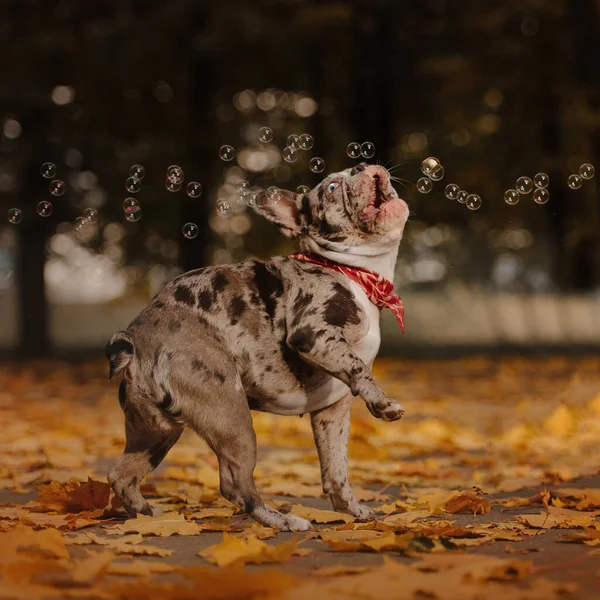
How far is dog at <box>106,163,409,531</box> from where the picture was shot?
15.1 feet

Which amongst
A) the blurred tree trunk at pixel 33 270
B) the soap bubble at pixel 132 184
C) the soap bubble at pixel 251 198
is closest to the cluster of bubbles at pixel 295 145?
the soap bubble at pixel 251 198

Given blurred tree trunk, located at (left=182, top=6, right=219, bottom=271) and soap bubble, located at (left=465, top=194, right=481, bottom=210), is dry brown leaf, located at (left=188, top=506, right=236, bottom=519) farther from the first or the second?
blurred tree trunk, located at (left=182, top=6, right=219, bottom=271)

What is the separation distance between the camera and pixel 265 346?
4.79 metres

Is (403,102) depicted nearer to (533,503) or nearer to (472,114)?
(472,114)

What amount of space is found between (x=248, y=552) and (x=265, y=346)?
3.93ft

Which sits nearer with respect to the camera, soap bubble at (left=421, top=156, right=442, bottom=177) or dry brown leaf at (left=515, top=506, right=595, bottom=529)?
dry brown leaf at (left=515, top=506, right=595, bottom=529)

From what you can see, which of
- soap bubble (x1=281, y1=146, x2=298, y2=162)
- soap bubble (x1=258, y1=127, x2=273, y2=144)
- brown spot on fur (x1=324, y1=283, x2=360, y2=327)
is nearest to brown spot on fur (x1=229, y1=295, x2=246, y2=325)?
brown spot on fur (x1=324, y1=283, x2=360, y2=327)

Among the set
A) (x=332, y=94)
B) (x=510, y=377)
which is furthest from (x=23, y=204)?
(x=510, y=377)

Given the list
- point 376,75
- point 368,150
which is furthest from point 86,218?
point 376,75

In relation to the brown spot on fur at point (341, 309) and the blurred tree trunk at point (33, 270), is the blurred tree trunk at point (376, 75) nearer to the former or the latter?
the blurred tree trunk at point (33, 270)

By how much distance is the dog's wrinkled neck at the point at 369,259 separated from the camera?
490 centimetres

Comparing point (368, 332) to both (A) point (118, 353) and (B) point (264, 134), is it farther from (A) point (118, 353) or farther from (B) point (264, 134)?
(B) point (264, 134)

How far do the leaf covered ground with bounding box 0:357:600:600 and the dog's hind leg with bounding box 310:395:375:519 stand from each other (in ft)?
0.55

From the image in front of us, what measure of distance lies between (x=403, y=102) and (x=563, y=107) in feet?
10.9
